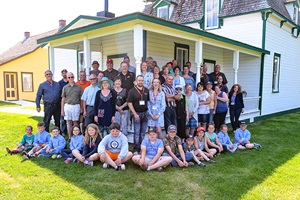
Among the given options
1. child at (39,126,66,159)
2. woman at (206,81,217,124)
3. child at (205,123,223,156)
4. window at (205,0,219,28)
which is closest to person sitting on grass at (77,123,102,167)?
child at (39,126,66,159)

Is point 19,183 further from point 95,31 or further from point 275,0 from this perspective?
point 275,0

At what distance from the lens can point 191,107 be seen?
5898mm

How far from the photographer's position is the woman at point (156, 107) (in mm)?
5059

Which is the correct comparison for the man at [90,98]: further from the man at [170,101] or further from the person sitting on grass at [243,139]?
the person sitting on grass at [243,139]

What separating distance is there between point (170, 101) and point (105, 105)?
1.37 meters

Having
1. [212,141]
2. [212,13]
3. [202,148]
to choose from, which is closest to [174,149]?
[202,148]

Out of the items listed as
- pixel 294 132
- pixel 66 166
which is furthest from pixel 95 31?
pixel 294 132

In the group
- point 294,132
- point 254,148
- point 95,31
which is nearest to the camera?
point 254,148

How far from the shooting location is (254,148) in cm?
616

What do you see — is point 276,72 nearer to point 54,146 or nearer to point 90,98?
point 90,98

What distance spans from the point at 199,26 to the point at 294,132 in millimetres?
6955

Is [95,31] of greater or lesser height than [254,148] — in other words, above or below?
above

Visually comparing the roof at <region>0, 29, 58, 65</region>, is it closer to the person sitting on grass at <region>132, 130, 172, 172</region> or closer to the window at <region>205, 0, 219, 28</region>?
the window at <region>205, 0, 219, 28</region>

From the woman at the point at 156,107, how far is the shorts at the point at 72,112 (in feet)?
5.98
